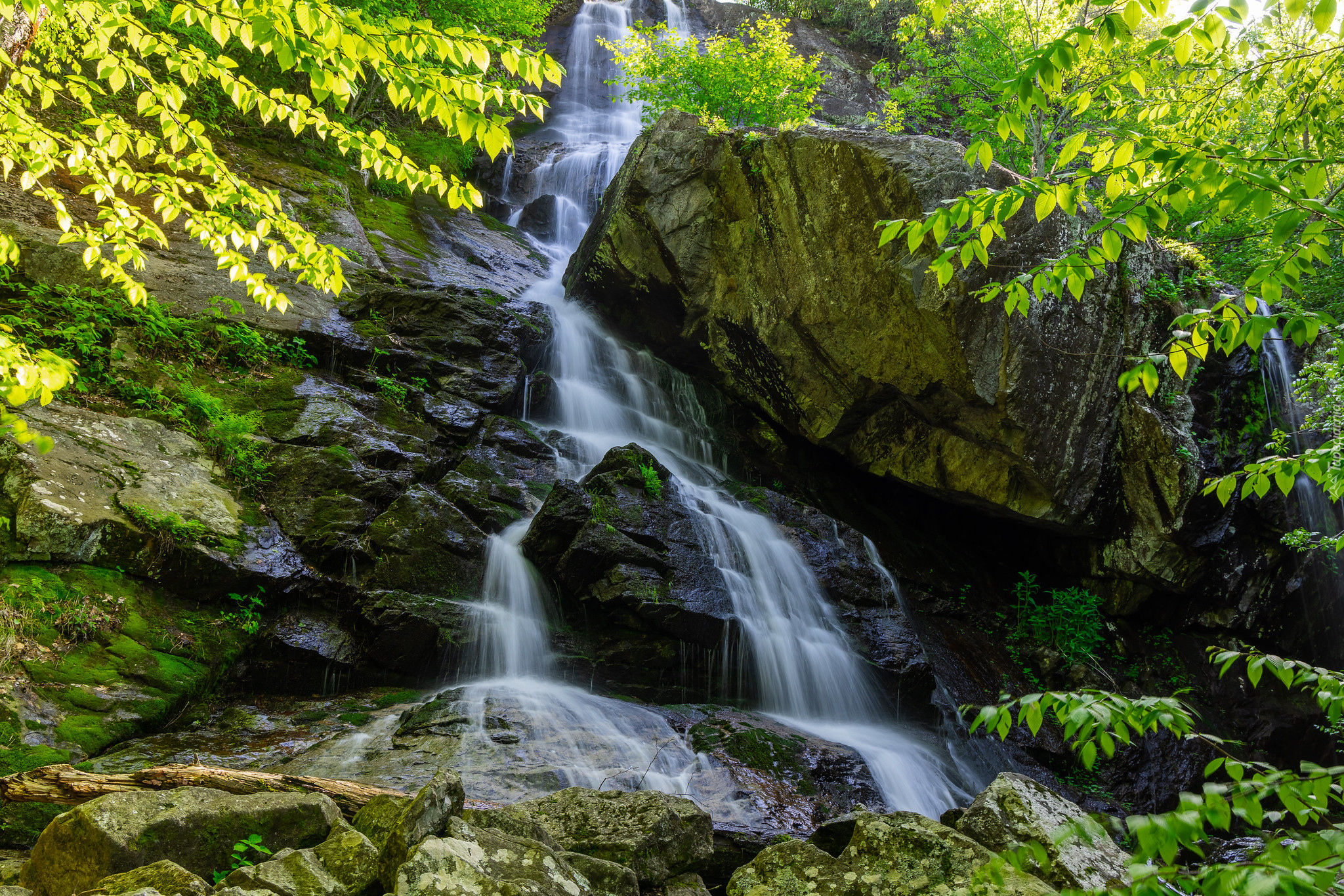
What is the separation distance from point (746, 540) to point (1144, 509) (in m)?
5.98

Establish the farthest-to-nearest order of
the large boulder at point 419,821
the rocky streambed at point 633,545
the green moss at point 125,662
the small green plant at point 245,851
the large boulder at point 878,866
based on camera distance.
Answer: the green moss at point 125,662, the rocky streambed at point 633,545, the large boulder at point 878,866, the small green plant at point 245,851, the large boulder at point 419,821

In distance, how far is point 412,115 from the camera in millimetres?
20562

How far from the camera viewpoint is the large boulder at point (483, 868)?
104 inches

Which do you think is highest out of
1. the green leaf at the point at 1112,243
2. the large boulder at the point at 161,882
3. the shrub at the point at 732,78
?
the shrub at the point at 732,78

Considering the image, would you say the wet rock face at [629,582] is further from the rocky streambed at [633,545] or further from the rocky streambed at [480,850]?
the rocky streambed at [480,850]

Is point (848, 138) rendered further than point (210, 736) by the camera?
Yes

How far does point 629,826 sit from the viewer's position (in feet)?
12.6

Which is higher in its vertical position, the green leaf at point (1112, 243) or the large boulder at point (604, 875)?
the green leaf at point (1112, 243)

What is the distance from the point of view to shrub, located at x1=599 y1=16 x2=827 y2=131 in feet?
45.3

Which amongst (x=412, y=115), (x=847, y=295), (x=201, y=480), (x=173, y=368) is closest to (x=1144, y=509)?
(x=847, y=295)

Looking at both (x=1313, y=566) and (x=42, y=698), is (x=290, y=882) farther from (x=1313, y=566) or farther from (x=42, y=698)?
(x=1313, y=566)

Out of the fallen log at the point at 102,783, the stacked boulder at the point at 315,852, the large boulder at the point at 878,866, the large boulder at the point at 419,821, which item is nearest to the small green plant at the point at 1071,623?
the large boulder at the point at 878,866

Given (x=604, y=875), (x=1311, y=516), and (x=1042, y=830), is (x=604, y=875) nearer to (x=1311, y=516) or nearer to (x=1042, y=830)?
(x=1042, y=830)

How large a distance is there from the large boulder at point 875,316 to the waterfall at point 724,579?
1460 mm
